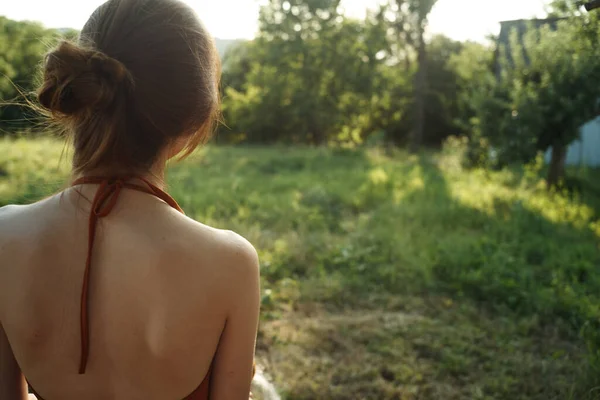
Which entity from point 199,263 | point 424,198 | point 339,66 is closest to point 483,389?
point 199,263

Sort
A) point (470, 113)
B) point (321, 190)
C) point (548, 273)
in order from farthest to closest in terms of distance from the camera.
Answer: point (470, 113), point (321, 190), point (548, 273)

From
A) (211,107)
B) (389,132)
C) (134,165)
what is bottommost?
(389,132)

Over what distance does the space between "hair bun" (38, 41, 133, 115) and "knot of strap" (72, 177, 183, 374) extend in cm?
15

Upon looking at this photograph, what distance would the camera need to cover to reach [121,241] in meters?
1.05

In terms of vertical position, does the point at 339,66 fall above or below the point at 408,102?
above

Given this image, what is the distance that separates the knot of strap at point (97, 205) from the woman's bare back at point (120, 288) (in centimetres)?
2

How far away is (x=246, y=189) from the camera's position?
841 cm

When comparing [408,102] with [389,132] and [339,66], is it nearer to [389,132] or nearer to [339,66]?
[389,132]

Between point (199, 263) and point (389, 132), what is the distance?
78.7 ft

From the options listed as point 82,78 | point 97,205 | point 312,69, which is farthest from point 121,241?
point 312,69

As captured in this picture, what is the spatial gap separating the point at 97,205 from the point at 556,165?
9.30 metres

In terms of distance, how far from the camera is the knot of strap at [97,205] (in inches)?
40.4

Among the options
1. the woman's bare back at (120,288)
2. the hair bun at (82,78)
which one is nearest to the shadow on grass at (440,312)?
the woman's bare back at (120,288)

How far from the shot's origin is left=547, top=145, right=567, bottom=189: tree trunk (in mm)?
8859
